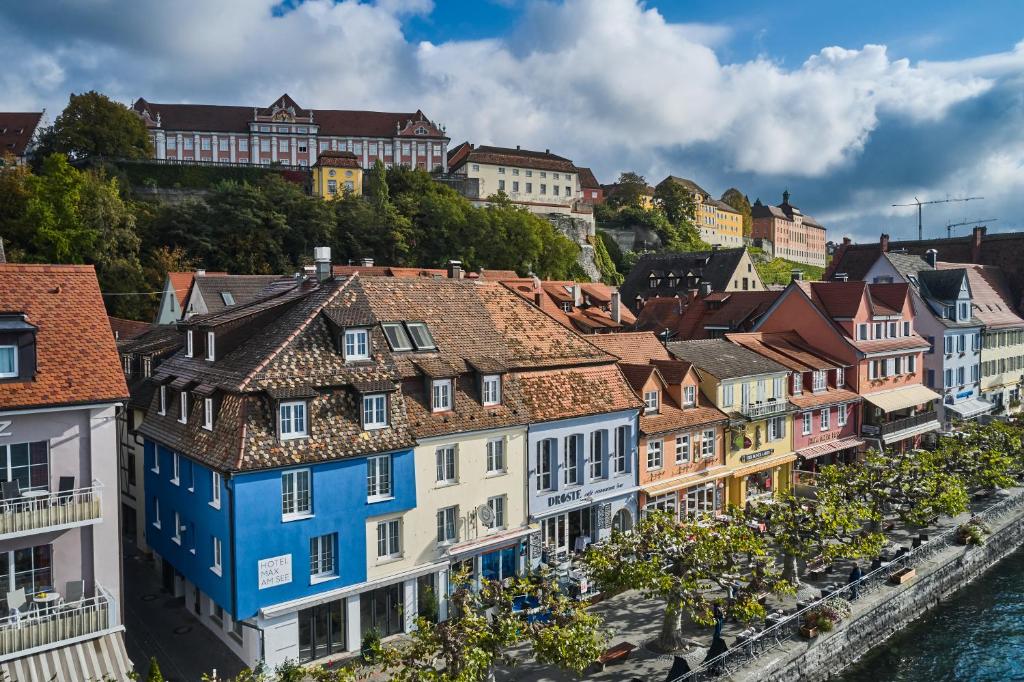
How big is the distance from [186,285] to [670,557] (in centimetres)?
4538

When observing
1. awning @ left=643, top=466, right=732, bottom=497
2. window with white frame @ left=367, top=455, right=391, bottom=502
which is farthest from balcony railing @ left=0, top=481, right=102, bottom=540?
awning @ left=643, top=466, right=732, bottom=497

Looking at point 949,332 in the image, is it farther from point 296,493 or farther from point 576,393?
point 296,493

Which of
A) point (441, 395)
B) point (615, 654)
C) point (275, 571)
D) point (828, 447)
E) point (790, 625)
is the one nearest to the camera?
point (275, 571)

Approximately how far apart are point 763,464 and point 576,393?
1395 cm

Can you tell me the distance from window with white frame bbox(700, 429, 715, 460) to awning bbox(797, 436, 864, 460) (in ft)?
26.2

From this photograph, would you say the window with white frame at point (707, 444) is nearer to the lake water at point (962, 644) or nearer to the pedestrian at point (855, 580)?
the pedestrian at point (855, 580)

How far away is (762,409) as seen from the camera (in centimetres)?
3816

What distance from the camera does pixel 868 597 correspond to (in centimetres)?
2877

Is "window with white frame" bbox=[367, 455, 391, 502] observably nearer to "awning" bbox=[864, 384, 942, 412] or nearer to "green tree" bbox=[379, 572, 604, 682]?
"green tree" bbox=[379, 572, 604, 682]

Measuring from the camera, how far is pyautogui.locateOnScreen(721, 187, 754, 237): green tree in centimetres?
17200

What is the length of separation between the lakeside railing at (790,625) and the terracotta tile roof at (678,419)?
9.18 meters

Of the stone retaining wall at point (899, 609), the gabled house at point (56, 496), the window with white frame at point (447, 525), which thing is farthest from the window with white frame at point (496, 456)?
the gabled house at point (56, 496)

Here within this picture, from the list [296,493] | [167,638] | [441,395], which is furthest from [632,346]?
[167,638]

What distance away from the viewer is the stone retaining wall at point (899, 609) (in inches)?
973
